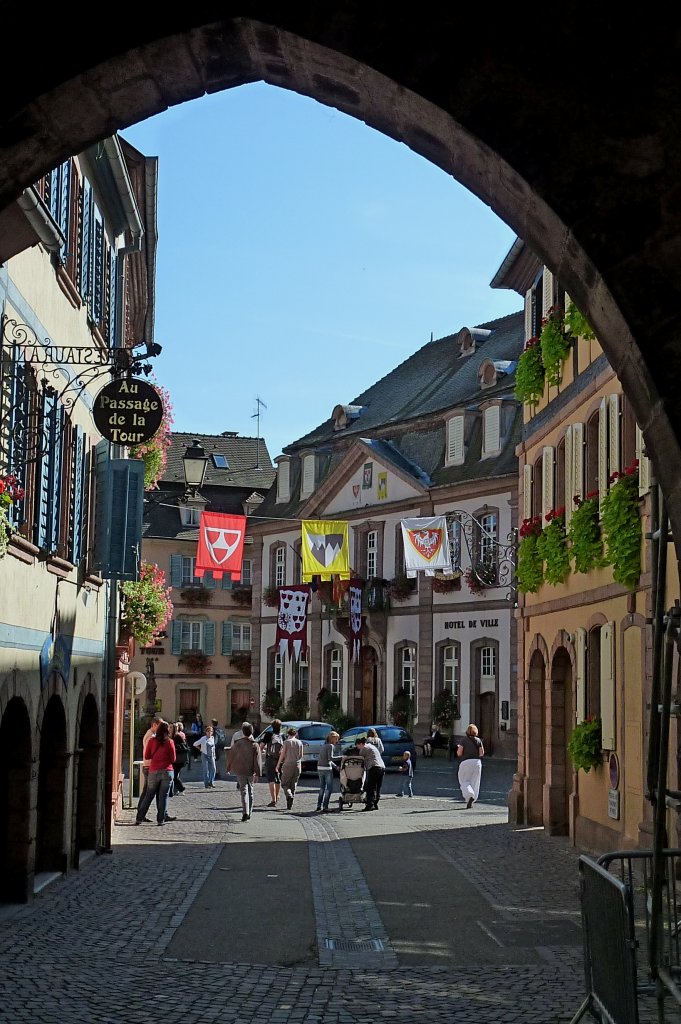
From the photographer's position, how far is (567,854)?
17.8m

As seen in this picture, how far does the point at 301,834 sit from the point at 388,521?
2891 centimetres

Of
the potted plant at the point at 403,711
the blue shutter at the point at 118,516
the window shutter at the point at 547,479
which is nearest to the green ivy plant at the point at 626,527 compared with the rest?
the window shutter at the point at 547,479

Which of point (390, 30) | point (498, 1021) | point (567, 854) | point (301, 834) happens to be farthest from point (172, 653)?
point (390, 30)

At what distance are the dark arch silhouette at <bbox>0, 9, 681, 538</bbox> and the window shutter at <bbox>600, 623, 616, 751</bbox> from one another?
515 inches

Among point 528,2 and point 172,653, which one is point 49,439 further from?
point 172,653

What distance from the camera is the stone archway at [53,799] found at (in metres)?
15.3

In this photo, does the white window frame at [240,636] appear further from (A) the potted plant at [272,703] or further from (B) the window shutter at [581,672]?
(B) the window shutter at [581,672]

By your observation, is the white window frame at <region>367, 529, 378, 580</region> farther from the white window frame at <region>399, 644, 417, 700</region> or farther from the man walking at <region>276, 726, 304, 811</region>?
the man walking at <region>276, 726, 304, 811</region>

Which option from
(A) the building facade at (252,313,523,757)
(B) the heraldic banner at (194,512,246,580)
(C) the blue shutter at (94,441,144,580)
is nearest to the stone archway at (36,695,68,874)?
(C) the blue shutter at (94,441,144,580)

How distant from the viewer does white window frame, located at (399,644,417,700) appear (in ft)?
155

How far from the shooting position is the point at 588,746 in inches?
696

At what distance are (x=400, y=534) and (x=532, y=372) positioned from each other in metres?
27.2

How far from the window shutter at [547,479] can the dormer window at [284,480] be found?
119 ft

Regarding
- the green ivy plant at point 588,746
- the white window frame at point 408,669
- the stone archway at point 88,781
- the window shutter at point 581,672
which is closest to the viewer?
the green ivy plant at point 588,746
